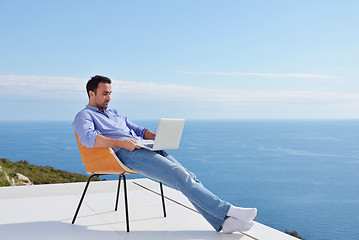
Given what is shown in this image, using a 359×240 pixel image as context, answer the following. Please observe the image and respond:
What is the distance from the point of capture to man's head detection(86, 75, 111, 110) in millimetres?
2775

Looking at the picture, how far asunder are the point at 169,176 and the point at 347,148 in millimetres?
66031

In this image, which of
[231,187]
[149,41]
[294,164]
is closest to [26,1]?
[149,41]

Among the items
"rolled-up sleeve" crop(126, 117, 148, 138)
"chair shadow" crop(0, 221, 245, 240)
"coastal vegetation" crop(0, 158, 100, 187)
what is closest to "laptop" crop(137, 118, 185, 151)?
"rolled-up sleeve" crop(126, 117, 148, 138)

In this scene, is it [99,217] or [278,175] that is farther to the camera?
[278,175]

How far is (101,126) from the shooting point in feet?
9.04

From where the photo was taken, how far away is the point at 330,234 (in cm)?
3500

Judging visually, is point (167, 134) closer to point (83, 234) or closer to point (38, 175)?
point (83, 234)

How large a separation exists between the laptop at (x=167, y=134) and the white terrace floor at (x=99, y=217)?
1.75ft

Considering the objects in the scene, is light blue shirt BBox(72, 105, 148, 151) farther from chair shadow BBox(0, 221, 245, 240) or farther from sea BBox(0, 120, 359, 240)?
sea BBox(0, 120, 359, 240)

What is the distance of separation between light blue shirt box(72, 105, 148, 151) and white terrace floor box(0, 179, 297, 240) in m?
0.56

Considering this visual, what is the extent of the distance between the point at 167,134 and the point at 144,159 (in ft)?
0.65

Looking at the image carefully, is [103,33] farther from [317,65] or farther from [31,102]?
[317,65]

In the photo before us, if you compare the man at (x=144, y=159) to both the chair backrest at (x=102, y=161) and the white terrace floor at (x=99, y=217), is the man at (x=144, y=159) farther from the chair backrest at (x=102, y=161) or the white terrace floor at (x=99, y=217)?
the white terrace floor at (x=99, y=217)

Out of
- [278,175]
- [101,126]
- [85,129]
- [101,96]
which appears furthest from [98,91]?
[278,175]
